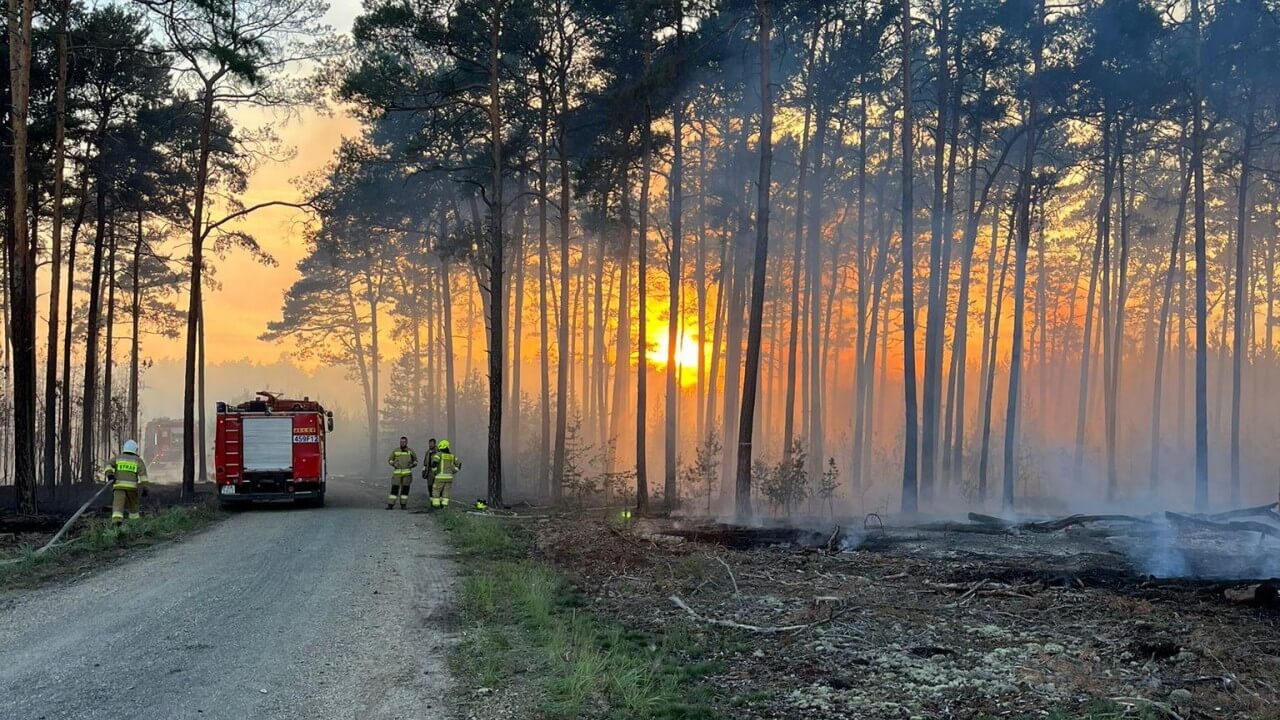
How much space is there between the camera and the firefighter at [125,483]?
1700cm

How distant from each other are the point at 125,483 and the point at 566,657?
1322 centimetres

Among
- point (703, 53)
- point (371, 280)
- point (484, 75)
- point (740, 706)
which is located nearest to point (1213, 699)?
point (740, 706)

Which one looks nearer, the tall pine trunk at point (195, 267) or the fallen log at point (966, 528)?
the fallen log at point (966, 528)

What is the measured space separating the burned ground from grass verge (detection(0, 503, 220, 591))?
7244 mm

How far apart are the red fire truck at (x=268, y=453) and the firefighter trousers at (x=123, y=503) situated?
3835mm

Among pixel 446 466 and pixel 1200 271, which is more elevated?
pixel 1200 271

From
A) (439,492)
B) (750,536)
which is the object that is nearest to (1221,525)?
(750,536)

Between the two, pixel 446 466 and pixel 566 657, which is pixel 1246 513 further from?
pixel 446 466

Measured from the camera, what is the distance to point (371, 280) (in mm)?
45656

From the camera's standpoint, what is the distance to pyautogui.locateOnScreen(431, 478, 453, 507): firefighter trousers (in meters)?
21.3

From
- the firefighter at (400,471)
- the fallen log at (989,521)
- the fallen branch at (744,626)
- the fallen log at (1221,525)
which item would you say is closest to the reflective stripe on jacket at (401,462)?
the firefighter at (400,471)

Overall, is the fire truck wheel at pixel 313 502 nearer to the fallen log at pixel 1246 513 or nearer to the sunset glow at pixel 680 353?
the fallen log at pixel 1246 513

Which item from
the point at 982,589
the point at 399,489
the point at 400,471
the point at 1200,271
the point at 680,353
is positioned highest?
the point at 1200,271

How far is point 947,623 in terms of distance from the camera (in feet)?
→ 29.8
